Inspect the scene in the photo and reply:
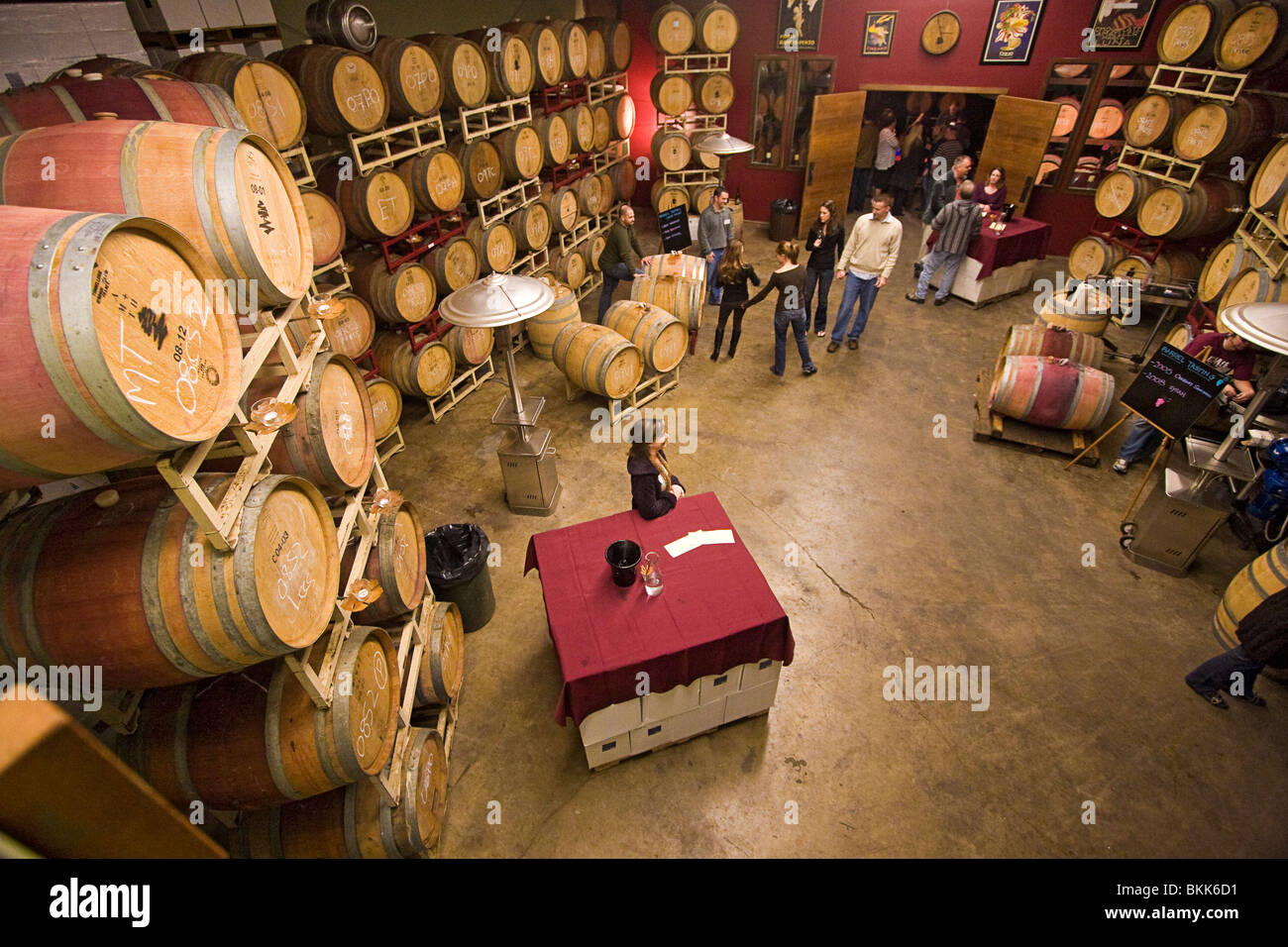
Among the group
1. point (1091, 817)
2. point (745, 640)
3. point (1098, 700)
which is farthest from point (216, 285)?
point (1098, 700)

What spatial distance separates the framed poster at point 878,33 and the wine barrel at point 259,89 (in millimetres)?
9319

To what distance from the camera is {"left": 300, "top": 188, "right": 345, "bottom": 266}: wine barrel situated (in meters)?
5.02

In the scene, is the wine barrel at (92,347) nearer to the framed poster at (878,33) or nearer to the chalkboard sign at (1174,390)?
the chalkboard sign at (1174,390)

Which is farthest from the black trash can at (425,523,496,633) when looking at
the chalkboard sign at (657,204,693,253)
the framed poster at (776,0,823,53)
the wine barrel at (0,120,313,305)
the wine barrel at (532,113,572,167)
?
the framed poster at (776,0,823,53)

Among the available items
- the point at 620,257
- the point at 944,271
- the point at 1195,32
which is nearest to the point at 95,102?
the point at 620,257

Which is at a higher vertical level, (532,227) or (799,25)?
(799,25)

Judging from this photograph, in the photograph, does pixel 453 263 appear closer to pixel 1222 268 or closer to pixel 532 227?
pixel 532 227

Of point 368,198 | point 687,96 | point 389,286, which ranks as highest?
point 687,96

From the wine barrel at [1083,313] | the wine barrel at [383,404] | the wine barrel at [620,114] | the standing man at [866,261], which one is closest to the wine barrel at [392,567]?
the wine barrel at [383,404]

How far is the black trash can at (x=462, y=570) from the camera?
13.7 ft

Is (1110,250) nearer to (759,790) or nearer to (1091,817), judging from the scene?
(1091,817)

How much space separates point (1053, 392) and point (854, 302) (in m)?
2.63

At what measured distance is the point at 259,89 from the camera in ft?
14.7

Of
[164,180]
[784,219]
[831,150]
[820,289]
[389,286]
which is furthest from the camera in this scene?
[784,219]
